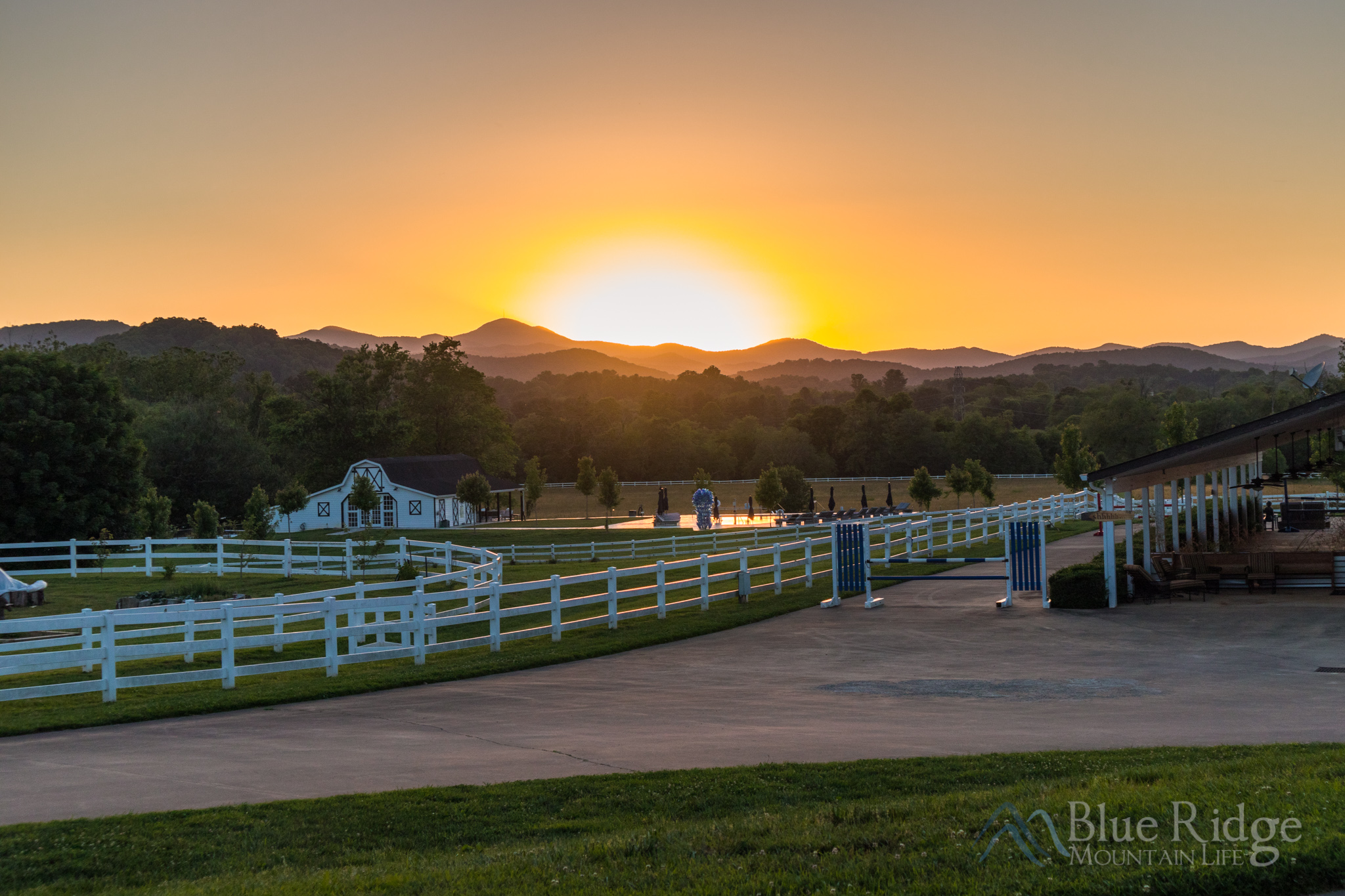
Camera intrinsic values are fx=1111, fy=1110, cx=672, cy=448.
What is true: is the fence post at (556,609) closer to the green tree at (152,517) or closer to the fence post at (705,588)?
the fence post at (705,588)

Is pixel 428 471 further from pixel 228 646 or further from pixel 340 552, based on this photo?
pixel 228 646

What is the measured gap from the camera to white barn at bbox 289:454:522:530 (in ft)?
246

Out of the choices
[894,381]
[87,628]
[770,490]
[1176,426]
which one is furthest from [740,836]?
[894,381]

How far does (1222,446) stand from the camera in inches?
831

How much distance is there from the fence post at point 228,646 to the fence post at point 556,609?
4737 millimetres

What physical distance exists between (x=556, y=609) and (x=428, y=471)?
62668mm

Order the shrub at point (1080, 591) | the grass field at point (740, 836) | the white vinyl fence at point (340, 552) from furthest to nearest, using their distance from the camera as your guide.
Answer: the white vinyl fence at point (340, 552), the shrub at point (1080, 591), the grass field at point (740, 836)

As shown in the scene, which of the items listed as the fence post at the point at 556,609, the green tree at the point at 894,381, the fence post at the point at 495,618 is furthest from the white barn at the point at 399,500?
the green tree at the point at 894,381

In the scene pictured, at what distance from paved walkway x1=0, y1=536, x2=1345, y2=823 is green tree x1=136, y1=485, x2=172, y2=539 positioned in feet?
119

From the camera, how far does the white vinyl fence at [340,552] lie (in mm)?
32656

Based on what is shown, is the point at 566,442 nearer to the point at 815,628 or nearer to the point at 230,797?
the point at 815,628

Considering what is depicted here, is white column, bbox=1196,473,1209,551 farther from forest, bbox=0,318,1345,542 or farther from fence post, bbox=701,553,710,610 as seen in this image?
forest, bbox=0,318,1345,542

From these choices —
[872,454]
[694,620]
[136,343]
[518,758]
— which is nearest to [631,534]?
[694,620]

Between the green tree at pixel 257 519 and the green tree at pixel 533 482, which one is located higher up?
the green tree at pixel 533 482
